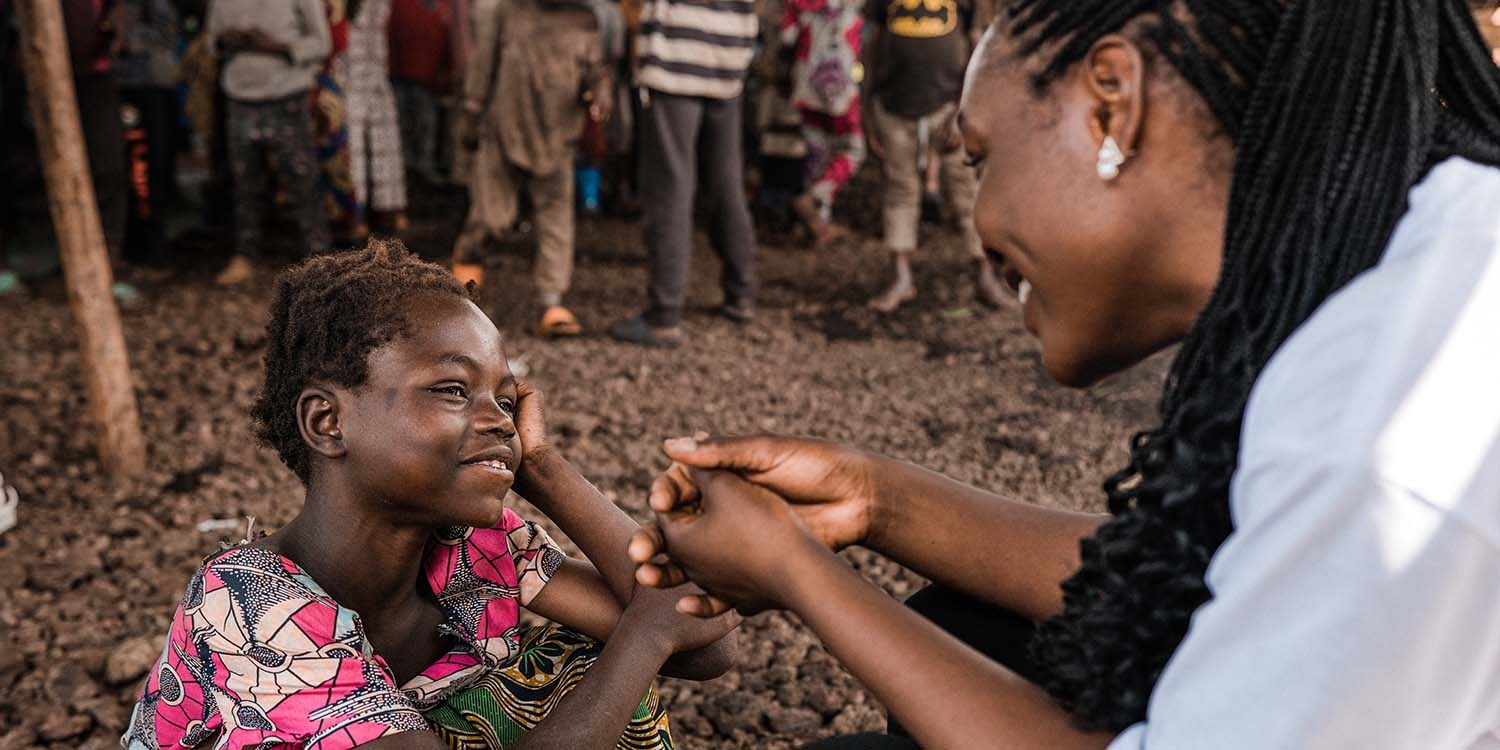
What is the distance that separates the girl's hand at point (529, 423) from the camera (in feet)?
6.59

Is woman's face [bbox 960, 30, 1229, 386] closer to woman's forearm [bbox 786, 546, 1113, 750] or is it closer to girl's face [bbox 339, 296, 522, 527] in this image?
woman's forearm [bbox 786, 546, 1113, 750]

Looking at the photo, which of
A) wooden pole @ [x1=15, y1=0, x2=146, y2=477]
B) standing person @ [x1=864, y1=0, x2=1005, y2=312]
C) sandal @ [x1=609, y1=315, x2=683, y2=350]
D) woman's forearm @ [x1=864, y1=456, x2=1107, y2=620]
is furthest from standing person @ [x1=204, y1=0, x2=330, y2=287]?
woman's forearm @ [x1=864, y1=456, x2=1107, y2=620]

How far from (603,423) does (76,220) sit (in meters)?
1.95

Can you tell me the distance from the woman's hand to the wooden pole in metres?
3.17

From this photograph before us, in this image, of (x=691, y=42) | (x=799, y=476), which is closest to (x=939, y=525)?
(x=799, y=476)

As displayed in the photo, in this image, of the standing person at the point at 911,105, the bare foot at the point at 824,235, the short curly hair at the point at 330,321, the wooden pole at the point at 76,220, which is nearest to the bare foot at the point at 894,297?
the standing person at the point at 911,105

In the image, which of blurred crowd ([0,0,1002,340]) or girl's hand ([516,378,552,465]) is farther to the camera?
blurred crowd ([0,0,1002,340])

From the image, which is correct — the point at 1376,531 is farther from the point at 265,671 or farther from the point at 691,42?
the point at 691,42

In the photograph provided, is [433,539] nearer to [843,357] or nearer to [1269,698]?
[1269,698]

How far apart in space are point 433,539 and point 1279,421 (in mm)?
1396

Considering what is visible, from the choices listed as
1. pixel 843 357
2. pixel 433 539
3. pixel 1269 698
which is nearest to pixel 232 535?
pixel 433 539

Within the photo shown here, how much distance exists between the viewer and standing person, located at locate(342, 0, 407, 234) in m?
7.36

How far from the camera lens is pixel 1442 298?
102 centimetres

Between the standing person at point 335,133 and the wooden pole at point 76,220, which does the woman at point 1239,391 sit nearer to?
the wooden pole at point 76,220
